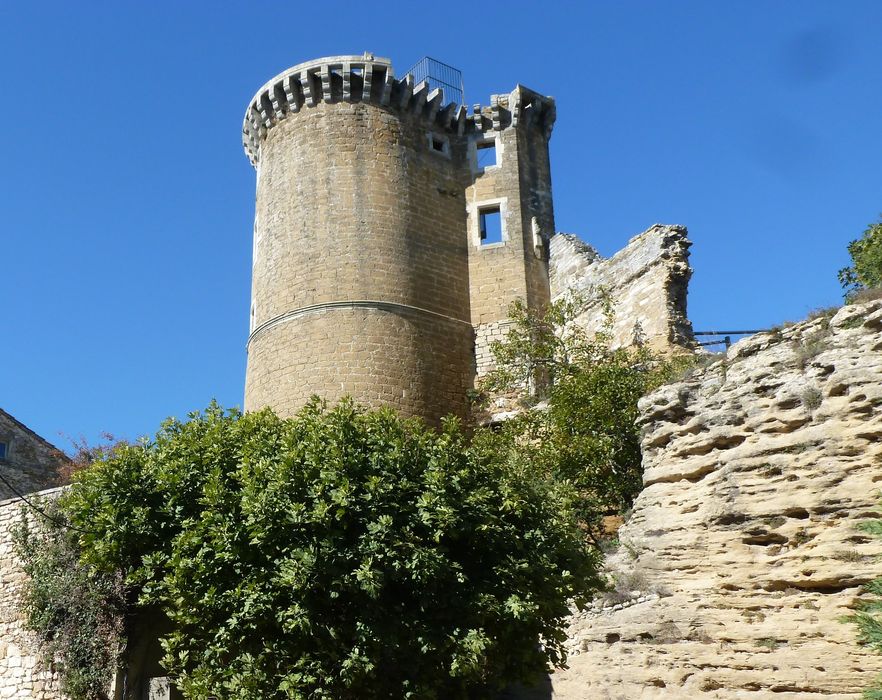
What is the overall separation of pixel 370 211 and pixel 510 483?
37.9 feet

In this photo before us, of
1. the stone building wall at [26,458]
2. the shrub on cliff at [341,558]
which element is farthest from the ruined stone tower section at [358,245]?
the shrub on cliff at [341,558]

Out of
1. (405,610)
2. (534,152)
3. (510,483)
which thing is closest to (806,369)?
(510,483)

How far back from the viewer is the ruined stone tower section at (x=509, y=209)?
A: 76.7 ft

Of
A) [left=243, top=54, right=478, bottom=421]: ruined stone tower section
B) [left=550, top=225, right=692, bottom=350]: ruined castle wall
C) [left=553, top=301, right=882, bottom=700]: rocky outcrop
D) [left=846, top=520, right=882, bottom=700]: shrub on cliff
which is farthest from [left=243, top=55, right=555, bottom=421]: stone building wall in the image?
[left=846, top=520, right=882, bottom=700]: shrub on cliff

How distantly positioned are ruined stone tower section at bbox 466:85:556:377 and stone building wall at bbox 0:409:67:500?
518 inches

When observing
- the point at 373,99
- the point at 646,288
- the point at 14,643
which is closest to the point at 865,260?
the point at 646,288

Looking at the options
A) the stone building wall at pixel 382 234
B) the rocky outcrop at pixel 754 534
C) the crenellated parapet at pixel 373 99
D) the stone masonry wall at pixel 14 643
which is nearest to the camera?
the rocky outcrop at pixel 754 534

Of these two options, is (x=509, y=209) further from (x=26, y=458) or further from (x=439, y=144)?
(x=26, y=458)

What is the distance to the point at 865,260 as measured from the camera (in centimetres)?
2317

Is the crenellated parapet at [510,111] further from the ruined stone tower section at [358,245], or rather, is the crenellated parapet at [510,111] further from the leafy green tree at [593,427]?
the leafy green tree at [593,427]

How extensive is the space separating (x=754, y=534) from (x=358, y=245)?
12750 mm

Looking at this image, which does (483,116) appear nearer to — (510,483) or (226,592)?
(510,483)

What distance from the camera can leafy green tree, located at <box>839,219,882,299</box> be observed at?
73.1ft

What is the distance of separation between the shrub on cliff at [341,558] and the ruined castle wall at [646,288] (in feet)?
25.0
